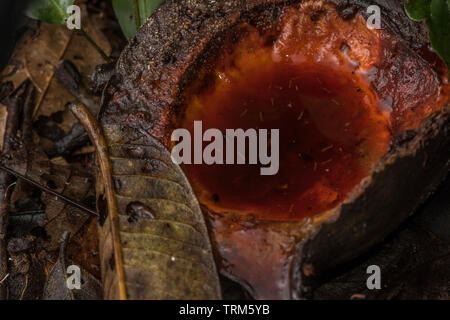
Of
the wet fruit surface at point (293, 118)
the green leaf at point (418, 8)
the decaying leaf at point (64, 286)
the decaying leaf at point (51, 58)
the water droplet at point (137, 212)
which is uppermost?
the decaying leaf at point (51, 58)

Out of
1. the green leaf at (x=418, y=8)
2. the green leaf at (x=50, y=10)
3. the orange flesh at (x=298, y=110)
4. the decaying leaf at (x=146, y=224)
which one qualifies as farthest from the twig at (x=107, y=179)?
the green leaf at (x=418, y=8)

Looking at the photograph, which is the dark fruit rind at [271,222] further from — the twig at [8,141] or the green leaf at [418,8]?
the twig at [8,141]

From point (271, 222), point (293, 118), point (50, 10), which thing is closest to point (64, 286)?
point (271, 222)

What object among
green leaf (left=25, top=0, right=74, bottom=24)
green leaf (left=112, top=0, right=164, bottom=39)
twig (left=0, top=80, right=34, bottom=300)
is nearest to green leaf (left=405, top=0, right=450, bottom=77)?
green leaf (left=112, top=0, right=164, bottom=39)

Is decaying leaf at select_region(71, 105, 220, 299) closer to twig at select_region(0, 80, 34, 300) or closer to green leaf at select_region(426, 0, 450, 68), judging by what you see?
twig at select_region(0, 80, 34, 300)

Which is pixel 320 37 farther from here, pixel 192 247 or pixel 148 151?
pixel 192 247

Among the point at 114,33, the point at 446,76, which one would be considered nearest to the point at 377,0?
the point at 446,76
